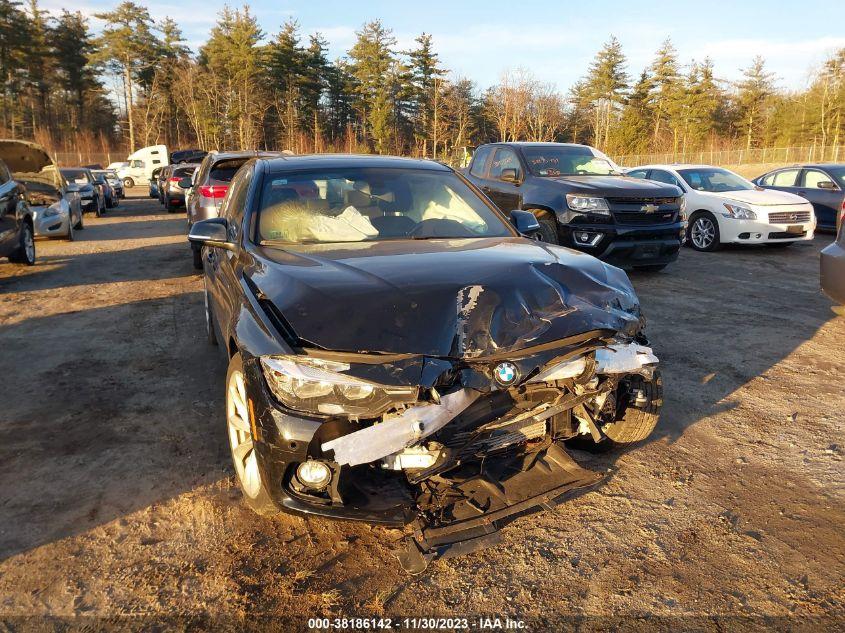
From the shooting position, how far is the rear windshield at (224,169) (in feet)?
31.5

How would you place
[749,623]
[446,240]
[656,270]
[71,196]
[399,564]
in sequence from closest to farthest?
1. [749,623]
2. [399,564]
3. [446,240]
4. [656,270]
5. [71,196]

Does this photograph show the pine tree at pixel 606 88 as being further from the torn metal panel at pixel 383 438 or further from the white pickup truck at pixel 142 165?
the torn metal panel at pixel 383 438

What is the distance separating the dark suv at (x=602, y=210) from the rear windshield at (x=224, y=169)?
4.27 m

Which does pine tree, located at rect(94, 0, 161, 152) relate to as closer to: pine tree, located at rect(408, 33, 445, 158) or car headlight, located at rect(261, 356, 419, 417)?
pine tree, located at rect(408, 33, 445, 158)

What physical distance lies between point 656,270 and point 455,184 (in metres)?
6.04

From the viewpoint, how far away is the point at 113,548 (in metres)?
2.73

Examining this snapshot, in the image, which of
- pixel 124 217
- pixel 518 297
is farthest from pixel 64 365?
pixel 124 217

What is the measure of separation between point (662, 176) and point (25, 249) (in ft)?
38.2

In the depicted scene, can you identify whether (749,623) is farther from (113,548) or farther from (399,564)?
(113,548)

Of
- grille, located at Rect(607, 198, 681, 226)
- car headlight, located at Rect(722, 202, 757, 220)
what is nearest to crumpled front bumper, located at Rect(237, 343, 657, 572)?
grille, located at Rect(607, 198, 681, 226)

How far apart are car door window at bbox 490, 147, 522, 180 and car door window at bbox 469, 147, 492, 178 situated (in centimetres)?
28

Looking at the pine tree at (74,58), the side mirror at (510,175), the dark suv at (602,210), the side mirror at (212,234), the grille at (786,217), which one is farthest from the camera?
the pine tree at (74,58)

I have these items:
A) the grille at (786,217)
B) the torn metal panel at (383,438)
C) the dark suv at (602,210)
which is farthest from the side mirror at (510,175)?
the torn metal panel at (383,438)

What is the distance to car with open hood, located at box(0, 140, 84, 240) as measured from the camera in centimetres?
1234
